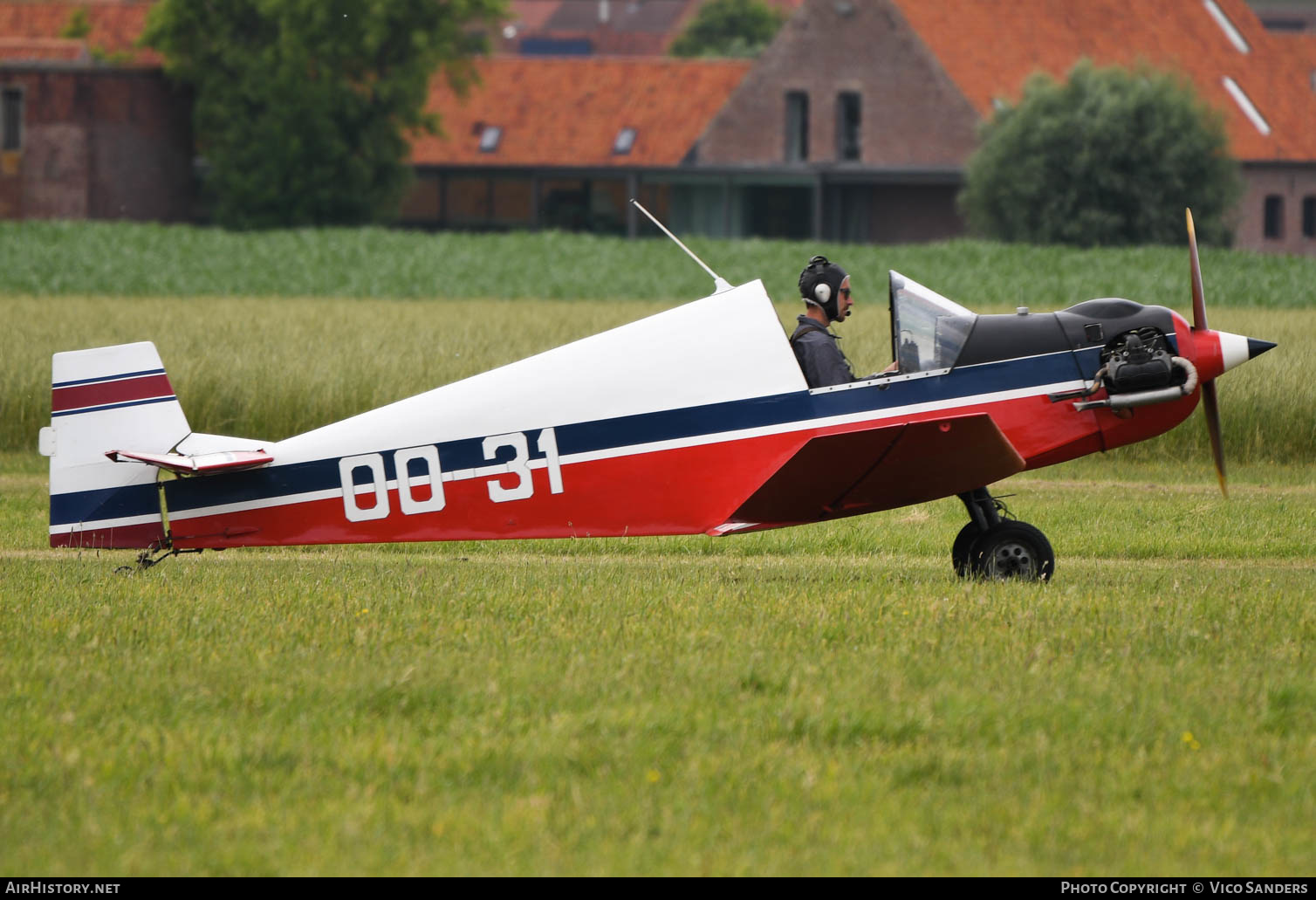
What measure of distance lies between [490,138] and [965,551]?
198 ft

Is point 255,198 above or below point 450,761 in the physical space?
above

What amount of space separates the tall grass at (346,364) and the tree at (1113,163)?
1007 inches

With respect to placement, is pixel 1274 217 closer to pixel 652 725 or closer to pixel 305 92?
pixel 305 92

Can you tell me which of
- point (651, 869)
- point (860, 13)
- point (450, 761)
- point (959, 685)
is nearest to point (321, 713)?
point (450, 761)

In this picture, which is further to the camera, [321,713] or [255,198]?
[255,198]

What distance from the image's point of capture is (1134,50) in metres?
62.8

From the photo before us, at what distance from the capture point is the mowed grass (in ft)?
17.3

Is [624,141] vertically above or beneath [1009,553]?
above

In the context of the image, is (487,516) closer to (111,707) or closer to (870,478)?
(870,478)

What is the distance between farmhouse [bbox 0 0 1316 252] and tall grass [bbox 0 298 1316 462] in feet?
111

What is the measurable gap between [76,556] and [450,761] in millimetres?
5965

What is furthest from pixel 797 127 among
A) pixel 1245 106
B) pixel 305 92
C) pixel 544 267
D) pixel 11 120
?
pixel 11 120

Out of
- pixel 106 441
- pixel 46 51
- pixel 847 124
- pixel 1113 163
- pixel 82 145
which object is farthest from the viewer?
pixel 46 51

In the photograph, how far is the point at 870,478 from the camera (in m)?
9.53
